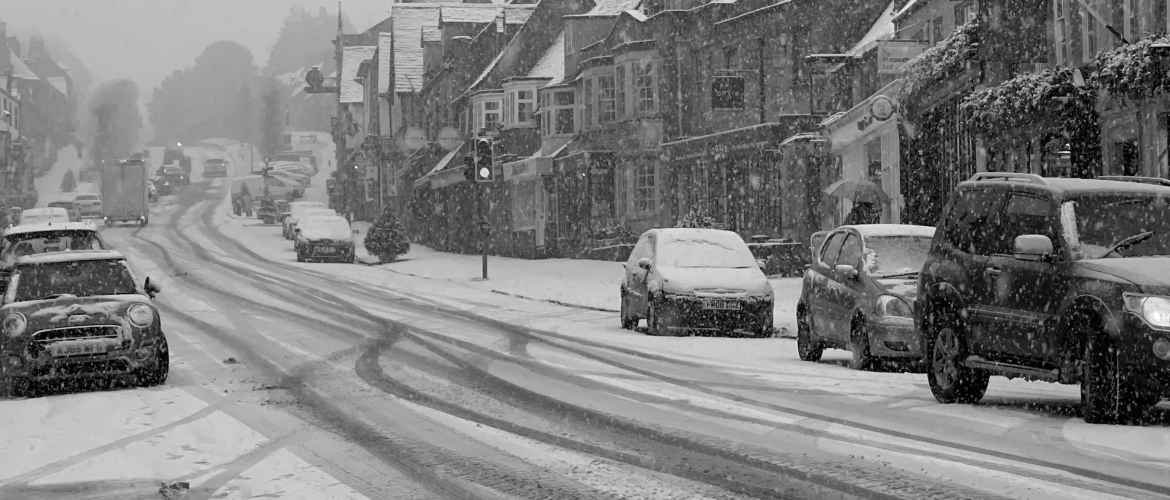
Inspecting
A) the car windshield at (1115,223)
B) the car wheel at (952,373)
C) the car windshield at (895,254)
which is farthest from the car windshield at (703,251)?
the car windshield at (1115,223)

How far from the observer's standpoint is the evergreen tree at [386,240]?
144 feet

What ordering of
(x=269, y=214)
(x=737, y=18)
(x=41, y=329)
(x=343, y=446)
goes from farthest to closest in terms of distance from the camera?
(x=269, y=214) → (x=737, y=18) → (x=41, y=329) → (x=343, y=446)

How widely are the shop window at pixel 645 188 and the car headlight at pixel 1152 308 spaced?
113ft

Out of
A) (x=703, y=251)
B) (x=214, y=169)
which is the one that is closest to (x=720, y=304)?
(x=703, y=251)

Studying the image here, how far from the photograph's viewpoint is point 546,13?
5544cm

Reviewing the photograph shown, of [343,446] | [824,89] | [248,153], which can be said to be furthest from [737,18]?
[248,153]

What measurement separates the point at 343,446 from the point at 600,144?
117ft

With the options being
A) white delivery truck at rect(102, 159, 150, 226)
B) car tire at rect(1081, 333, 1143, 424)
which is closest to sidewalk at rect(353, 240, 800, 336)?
car tire at rect(1081, 333, 1143, 424)

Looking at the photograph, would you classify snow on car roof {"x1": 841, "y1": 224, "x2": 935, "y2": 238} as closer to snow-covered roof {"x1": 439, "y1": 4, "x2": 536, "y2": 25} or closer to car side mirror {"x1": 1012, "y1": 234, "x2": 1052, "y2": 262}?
car side mirror {"x1": 1012, "y1": 234, "x2": 1052, "y2": 262}

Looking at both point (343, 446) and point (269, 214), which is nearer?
point (343, 446)

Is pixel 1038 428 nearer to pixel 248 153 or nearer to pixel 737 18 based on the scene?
pixel 737 18

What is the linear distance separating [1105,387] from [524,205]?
143 ft

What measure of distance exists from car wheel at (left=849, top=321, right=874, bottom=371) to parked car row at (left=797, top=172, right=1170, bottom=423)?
8.36ft

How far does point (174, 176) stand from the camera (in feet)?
389
